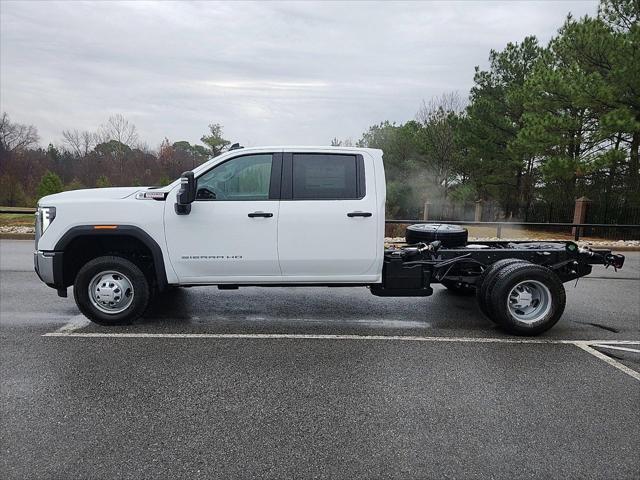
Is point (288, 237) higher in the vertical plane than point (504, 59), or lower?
lower

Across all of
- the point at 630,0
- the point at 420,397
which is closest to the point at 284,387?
the point at 420,397

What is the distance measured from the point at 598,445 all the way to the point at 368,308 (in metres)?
3.80

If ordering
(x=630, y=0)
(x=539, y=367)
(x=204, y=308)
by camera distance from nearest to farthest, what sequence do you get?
(x=539, y=367), (x=204, y=308), (x=630, y=0)

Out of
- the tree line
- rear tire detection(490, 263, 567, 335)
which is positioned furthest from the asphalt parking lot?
the tree line

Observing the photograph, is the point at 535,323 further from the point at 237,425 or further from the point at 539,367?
the point at 237,425

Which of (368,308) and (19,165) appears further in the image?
(19,165)

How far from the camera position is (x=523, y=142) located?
70.8 feet

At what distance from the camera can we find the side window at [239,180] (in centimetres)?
548

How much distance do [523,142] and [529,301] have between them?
18115 millimetres

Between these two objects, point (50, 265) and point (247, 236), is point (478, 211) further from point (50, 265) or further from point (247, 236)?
point (50, 265)

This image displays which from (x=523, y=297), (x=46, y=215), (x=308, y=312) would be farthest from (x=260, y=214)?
(x=523, y=297)

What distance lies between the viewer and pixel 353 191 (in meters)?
5.57

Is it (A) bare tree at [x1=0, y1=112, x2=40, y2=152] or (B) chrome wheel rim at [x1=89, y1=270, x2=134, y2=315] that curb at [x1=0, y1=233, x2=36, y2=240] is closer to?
(B) chrome wheel rim at [x1=89, y1=270, x2=134, y2=315]

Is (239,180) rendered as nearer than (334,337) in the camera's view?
No
